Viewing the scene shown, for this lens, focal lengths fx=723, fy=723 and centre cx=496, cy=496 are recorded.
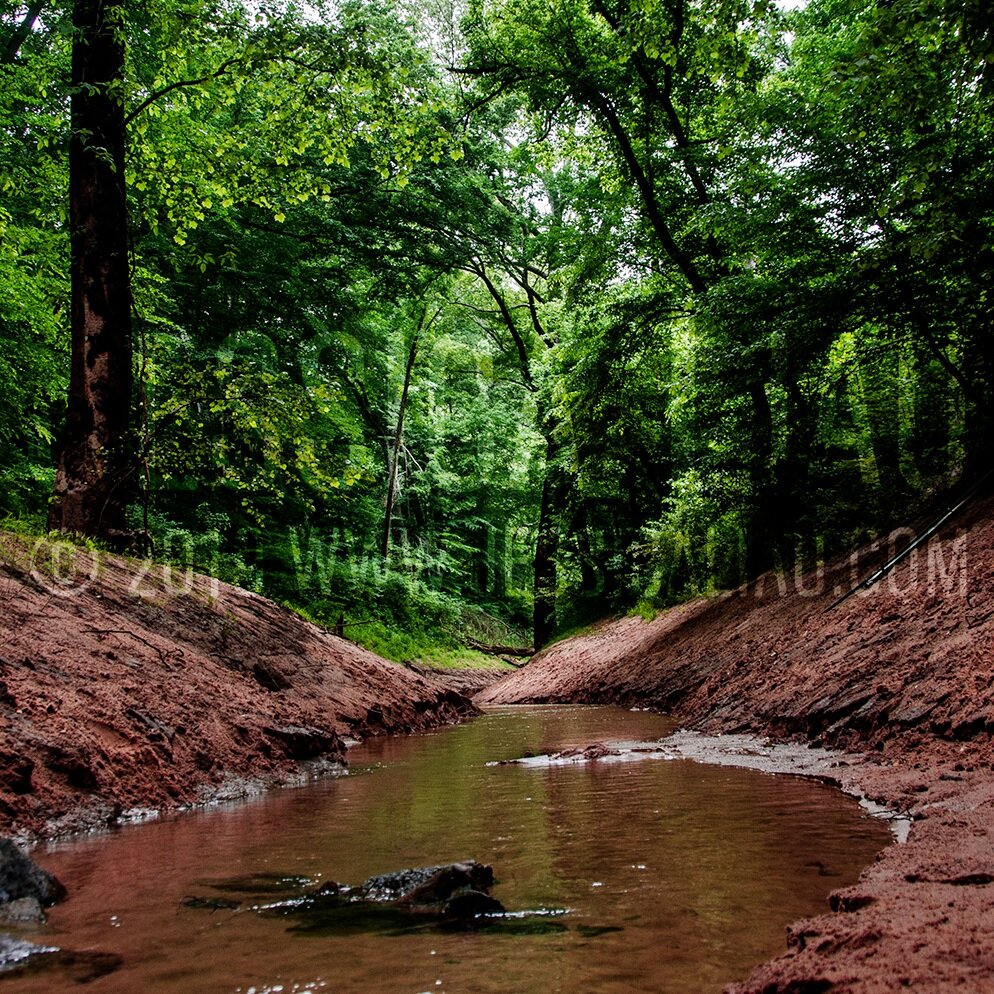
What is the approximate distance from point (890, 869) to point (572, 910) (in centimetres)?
110

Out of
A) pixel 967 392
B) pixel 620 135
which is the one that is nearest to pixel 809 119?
pixel 967 392

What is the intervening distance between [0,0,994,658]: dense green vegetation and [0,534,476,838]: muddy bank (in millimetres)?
1727

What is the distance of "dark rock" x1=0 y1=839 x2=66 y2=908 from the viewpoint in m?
2.43

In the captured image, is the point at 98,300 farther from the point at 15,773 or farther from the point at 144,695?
the point at 15,773

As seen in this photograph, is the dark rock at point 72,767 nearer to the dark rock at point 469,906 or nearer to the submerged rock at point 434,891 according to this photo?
the submerged rock at point 434,891

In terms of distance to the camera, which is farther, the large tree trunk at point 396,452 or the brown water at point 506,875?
the large tree trunk at point 396,452

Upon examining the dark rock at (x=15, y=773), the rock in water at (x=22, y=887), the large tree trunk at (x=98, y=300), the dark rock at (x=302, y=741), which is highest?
the large tree trunk at (x=98, y=300)

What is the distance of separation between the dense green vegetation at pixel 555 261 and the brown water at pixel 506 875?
15.1 feet

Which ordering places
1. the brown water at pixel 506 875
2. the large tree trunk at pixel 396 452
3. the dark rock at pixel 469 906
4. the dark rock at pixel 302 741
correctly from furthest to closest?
the large tree trunk at pixel 396 452 → the dark rock at pixel 302 741 → the dark rock at pixel 469 906 → the brown water at pixel 506 875

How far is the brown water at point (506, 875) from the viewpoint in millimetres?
1912

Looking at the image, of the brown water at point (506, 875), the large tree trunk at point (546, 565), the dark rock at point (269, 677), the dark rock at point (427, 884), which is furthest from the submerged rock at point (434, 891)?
the large tree trunk at point (546, 565)

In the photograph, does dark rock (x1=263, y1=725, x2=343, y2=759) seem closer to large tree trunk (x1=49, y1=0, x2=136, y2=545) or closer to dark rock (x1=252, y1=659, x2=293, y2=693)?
dark rock (x1=252, y1=659, x2=293, y2=693)

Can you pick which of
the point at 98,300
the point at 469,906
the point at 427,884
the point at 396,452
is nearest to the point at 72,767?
the point at 427,884

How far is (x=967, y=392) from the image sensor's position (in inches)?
320
